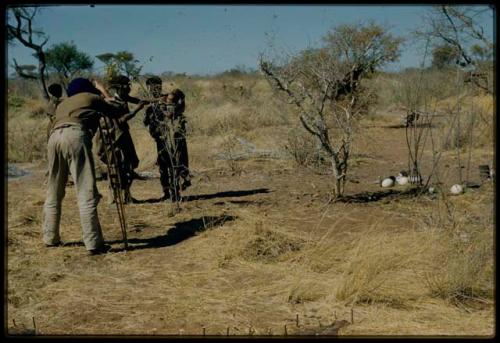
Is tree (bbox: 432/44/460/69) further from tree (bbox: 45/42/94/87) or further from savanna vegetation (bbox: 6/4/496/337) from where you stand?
tree (bbox: 45/42/94/87)

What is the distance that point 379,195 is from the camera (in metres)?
8.49

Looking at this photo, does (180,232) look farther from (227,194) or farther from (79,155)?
(227,194)

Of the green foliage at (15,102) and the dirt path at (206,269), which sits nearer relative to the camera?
the dirt path at (206,269)

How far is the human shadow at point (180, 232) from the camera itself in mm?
6484

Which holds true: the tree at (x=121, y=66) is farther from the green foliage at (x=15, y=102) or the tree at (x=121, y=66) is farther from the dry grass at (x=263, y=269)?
the green foliage at (x=15, y=102)

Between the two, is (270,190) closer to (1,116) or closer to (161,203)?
(161,203)

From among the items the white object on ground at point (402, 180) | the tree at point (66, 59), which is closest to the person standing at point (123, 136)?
the white object on ground at point (402, 180)

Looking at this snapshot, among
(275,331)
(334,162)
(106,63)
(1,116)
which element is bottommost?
(275,331)

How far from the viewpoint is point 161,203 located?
28.0ft

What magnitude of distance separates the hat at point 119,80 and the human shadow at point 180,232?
6.77 feet

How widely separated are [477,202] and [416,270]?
3.05 meters

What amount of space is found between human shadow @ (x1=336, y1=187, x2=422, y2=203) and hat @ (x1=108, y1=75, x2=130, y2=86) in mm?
3248

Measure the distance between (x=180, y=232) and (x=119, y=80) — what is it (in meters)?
2.31

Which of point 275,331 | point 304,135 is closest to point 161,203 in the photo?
point 304,135
